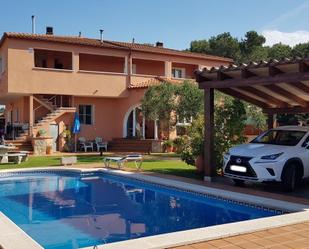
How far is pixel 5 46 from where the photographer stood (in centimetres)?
2736

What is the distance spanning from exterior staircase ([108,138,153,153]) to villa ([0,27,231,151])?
0.99 metres

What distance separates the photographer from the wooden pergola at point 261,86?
35.8ft

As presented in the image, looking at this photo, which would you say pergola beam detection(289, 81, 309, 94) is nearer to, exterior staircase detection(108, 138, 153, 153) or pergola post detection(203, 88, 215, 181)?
pergola post detection(203, 88, 215, 181)

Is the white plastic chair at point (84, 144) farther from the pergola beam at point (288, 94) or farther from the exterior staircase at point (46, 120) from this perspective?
the pergola beam at point (288, 94)

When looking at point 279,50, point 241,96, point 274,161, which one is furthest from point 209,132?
point 279,50

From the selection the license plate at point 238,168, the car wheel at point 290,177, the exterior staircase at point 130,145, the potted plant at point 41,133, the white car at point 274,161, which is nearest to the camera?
the white car at point 274,161

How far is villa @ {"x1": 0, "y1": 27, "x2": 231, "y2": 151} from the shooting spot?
87.0ft

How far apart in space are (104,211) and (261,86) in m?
6.46

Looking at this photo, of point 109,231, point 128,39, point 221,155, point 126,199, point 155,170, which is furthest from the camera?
point 128,39

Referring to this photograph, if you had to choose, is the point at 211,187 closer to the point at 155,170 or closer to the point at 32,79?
the point at 155,170

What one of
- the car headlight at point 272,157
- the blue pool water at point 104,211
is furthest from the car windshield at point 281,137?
the blue pool water at point 104,211

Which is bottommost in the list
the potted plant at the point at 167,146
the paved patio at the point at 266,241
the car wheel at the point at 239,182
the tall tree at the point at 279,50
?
the paved patio at the point at 266,241

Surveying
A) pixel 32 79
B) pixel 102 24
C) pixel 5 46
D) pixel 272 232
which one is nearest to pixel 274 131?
pixel 272 232

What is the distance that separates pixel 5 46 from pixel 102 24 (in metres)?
8.24
